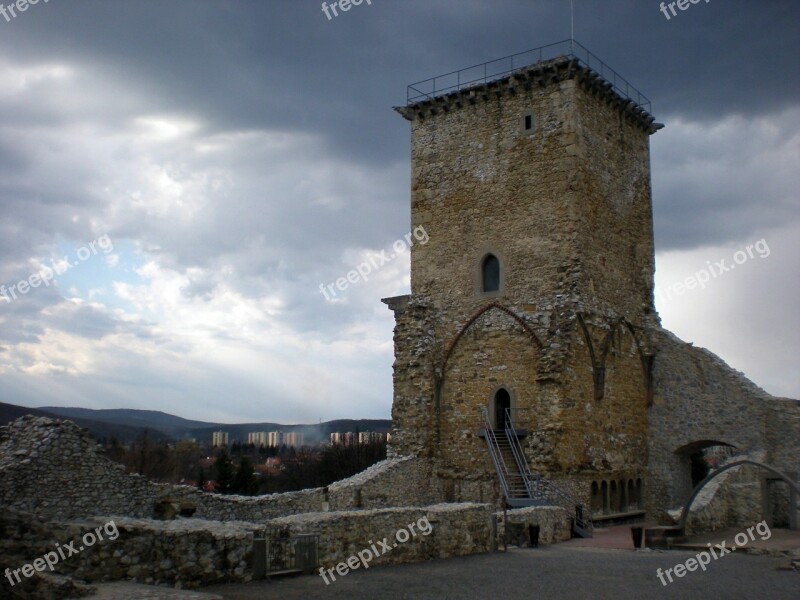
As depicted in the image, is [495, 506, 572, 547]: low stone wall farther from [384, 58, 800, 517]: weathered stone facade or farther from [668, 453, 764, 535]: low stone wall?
[384, 58, 800, 517]: weathered stone facade

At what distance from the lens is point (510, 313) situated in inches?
866

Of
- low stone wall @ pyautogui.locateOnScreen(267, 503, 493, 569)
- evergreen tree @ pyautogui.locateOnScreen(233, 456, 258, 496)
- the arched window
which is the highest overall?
the arched window

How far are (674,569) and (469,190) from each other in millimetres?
13320

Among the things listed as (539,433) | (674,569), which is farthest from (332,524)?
(539,433)

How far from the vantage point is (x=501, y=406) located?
22.0m

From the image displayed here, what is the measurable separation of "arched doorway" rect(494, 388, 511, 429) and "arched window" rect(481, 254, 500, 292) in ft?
9.49

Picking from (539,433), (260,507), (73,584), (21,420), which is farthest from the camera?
(539,433)

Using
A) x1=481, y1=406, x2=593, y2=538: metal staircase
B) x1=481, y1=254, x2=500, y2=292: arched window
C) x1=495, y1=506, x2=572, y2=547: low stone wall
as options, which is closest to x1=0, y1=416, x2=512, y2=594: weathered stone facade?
x1=495, y1=506, x2=572, y2=547: low stone wall

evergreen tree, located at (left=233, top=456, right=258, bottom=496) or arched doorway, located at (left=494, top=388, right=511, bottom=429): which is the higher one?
arched doorway, located at (left=494, top=388, right=511, bottom=429)

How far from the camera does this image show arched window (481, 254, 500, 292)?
74.2 ft

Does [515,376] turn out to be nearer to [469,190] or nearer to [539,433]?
[539,433]

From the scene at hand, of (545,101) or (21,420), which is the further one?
(545,101)

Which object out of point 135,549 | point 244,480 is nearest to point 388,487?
point 135,549

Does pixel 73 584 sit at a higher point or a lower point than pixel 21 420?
lower
